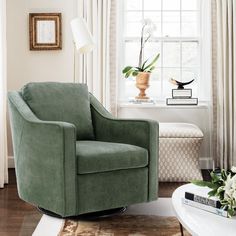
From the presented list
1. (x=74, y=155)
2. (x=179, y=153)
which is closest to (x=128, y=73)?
(x=179, y=153)

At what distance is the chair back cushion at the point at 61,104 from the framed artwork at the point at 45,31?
4.21 ft

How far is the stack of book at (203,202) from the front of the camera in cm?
236

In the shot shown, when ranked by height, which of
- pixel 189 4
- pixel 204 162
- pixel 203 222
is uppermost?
pixel 189 4

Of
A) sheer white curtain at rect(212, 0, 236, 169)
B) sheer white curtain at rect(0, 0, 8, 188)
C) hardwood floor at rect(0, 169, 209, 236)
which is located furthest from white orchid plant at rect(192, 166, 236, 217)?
sheer white curtain at rect(212, 0, 236, 169)

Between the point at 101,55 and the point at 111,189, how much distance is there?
2.07 metres

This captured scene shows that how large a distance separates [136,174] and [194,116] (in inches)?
76.7

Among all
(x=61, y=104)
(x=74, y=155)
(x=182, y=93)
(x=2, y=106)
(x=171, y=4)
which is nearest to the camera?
(x=74, y=155)

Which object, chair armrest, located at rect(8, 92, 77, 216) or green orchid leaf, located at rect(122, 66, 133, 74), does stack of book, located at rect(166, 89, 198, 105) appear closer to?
green orchid leaf, located at rect(122, 66, 133, 74)

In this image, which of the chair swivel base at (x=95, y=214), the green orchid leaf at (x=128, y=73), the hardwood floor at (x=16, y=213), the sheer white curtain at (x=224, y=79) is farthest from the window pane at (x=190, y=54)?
the chair swivel base at (x=95, y=214)

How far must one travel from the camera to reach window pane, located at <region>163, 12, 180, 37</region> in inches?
215

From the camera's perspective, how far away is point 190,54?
546 centimetres

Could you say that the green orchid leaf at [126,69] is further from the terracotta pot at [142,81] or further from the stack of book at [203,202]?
the stack of book at [203,202]

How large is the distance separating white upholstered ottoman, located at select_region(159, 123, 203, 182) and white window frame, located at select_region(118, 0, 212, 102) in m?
0.75

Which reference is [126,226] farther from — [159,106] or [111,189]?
[159,106]
